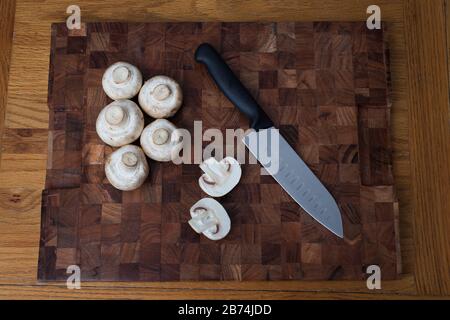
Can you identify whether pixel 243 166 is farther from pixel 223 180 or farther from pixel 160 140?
pixel 160 140

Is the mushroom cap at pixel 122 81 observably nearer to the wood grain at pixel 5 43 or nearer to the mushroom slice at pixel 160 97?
the mushroom slice at pixel 160 97

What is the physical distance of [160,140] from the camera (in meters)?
1.08

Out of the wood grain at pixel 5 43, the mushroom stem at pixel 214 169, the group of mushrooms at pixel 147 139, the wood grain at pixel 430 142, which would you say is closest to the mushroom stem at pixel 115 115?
the group of mushrooms at pixel 147 139

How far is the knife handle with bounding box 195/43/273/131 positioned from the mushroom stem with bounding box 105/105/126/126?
0.24m

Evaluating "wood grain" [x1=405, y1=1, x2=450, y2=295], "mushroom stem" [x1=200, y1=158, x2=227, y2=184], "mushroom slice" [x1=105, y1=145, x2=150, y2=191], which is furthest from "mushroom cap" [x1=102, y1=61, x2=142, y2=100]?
"wood grain" [x1=405, y1=1, x2=450, y2=295]

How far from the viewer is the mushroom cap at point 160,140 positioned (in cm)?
108

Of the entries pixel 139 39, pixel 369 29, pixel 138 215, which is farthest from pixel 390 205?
pixel 139 39

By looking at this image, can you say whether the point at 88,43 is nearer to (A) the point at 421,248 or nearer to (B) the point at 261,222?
Result: (B) the point at 261,222

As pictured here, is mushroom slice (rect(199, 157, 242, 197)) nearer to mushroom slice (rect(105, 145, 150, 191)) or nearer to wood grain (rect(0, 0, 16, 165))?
mushroom slice (rect(105, 145, 150, 191))

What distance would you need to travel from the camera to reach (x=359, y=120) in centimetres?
119

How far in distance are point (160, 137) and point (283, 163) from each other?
293 mm

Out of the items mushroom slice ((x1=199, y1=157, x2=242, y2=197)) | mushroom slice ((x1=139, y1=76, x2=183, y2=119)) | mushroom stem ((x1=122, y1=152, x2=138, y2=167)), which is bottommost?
mushroom slice ((x1=199, y1=157, x2=242, y2=197))

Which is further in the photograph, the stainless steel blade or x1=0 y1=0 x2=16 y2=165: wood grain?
x1=0 y1=0 x2=16 y2=165: wood grain

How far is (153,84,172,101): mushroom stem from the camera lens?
43.3 inches
